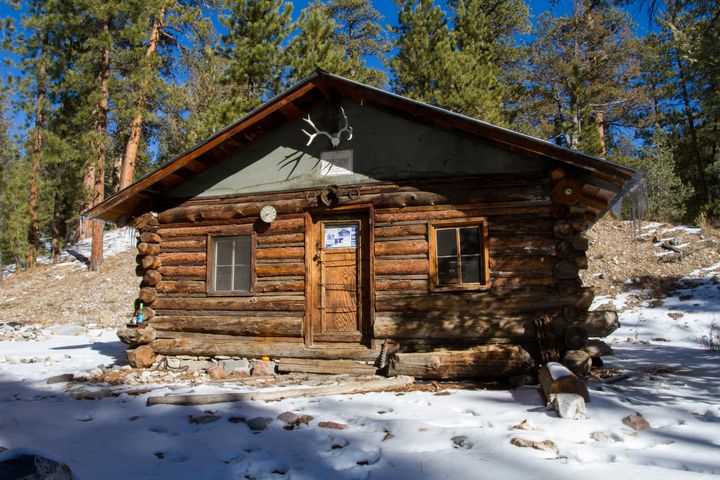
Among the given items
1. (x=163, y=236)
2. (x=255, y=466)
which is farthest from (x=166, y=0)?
(x=255, y=466)

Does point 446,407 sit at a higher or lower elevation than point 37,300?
lower

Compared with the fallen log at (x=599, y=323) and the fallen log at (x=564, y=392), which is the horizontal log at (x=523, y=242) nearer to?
the fallen log at (x=599, y=323)

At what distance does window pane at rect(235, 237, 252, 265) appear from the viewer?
369 inches

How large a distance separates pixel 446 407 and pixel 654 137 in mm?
23877

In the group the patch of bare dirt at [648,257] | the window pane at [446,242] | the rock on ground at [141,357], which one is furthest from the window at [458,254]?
the patch of bare dirt at [648,257]

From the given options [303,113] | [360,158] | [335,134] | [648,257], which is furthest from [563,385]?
[648,257]

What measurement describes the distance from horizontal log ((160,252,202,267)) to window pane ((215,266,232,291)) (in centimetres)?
36

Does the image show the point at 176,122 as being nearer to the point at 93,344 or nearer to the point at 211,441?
the point at 93,344

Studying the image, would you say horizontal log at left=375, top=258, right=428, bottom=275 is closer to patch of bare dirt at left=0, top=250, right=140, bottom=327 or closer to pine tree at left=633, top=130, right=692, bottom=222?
patch of bare dirt at left=0, top=250, right=140, bottom=327

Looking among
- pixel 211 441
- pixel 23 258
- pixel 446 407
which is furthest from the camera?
pixel 23 258

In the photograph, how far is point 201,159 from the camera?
30.8 ft

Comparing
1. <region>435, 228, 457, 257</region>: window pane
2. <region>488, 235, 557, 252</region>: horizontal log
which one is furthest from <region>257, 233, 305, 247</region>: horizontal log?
<region>488, 235, 557, 252</region>: horizontal log

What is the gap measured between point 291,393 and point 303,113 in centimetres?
535

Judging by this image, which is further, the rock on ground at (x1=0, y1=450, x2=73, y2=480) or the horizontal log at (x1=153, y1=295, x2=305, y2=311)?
the horizontal log at (x1=153, y1=295, x2=305, y2=311)
